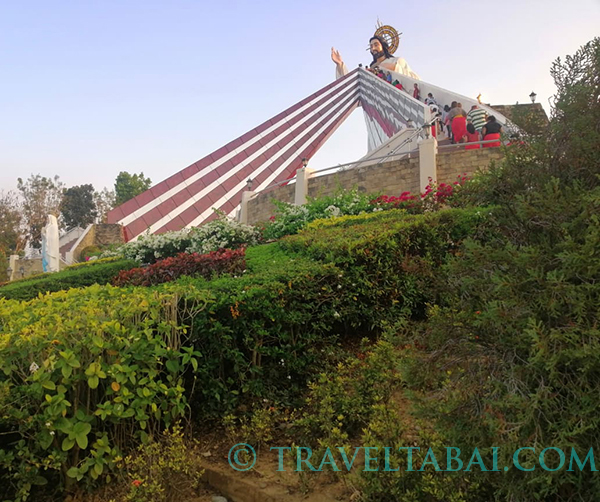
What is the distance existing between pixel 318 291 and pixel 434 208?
15.0ft

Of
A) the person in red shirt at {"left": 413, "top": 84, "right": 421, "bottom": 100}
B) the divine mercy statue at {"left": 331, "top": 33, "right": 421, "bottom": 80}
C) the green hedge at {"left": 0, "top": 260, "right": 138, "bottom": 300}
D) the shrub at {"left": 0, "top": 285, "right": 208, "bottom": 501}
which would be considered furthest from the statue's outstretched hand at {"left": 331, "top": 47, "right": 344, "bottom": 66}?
the shrub at {"left": 0, "top": 285, "right": 208, "bottom": 501}

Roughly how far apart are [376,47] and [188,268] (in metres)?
34.5

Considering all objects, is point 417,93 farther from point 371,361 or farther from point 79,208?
point 79,208

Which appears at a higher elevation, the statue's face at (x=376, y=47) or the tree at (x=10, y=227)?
the statue's face at (x=376, y=47)

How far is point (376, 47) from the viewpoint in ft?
120

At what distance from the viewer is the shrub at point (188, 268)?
6086 mm

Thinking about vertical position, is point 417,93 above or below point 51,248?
above

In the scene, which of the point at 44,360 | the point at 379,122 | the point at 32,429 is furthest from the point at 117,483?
the point at 379,122

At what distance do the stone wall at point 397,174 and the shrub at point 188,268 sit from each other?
5.08 metres

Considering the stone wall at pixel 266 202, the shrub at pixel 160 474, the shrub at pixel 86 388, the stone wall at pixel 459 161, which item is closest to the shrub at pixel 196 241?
the stone wall at pixel 266 202

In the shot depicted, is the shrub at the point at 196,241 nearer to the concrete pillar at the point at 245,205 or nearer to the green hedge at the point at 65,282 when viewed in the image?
the green hedge at the point at 65,282

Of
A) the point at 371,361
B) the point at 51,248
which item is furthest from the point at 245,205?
the point at 371,361

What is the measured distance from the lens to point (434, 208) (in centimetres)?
779

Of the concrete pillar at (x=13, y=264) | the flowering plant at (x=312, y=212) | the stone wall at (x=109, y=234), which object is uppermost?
the stone wall at (x=109, y=234)
